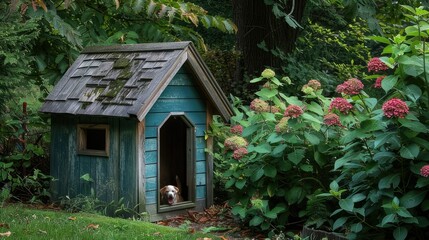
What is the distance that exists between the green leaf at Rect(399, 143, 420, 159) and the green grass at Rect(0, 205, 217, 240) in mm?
2077

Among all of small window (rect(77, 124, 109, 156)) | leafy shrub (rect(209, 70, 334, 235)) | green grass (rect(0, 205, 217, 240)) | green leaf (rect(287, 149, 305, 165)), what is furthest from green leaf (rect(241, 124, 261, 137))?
small window (rect(77, 124, 109, 156))

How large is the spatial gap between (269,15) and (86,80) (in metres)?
4.55

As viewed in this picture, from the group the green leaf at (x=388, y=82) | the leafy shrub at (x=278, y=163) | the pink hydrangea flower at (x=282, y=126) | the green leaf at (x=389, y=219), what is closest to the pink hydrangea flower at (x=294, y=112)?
the leafy shrub at (x=278, y=163)

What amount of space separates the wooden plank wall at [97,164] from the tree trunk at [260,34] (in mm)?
4348

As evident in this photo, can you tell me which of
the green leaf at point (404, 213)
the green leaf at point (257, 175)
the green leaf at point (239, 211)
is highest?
the green leaf at point (257, 175)

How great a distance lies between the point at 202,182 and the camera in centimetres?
872

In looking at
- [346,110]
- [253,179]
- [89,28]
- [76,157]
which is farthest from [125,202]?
[89,28]

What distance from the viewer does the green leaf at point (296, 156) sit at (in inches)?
282

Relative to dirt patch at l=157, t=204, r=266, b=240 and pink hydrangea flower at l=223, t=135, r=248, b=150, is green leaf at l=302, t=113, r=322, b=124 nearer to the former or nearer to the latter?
pink hydrangea flower at l=223, t=135, r=248, b=150

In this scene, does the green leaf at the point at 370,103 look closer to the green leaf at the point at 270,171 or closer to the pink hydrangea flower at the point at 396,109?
the pink hydrangea flower at the point at 396,109

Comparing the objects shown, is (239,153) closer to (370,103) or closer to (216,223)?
(216,223)

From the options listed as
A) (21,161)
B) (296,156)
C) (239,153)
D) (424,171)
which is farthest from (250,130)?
(21,161)

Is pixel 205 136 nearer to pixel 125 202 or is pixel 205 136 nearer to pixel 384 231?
pixel 125 202

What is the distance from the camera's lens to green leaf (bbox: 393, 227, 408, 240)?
5918 millimetres
